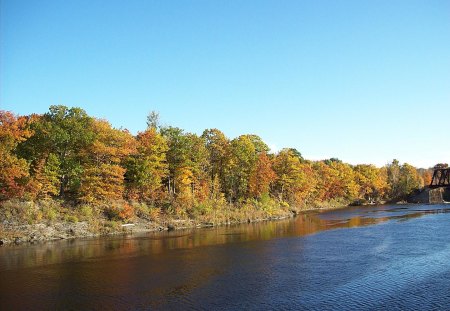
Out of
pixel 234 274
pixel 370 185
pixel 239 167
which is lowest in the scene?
pixel 234 274

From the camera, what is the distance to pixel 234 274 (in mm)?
28656

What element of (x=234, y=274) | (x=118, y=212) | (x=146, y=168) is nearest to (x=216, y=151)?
(x=146, y=168)

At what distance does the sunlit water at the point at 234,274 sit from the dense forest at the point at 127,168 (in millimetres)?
10292

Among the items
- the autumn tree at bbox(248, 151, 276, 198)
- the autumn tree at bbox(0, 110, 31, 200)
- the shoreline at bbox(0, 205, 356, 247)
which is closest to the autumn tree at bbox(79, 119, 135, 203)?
the shoreline at bbox(0, 205, 356, 247)

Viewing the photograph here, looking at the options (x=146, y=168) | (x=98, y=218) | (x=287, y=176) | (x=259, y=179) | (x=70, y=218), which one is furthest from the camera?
(x=287, y=176)

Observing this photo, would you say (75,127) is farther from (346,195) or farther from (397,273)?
(346,195)

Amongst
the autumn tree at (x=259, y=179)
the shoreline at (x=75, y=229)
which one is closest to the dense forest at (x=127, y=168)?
the autumn tree at (x=259, y=179)

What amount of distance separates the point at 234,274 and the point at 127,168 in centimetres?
3753

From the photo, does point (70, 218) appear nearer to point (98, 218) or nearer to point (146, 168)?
point (98, 218)

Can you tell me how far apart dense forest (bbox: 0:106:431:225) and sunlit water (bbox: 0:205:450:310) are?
33.8 feet

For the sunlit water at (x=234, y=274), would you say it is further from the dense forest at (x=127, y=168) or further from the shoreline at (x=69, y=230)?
the dense forest at (x=127, y=168)

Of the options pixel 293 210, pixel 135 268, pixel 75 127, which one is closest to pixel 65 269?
pixel 135 268

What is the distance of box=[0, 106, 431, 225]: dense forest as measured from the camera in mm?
50438

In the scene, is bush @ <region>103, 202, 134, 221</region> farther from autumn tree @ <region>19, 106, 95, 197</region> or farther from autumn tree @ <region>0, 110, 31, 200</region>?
autumn tree @ <region>0, 110, 31, 200</region>
